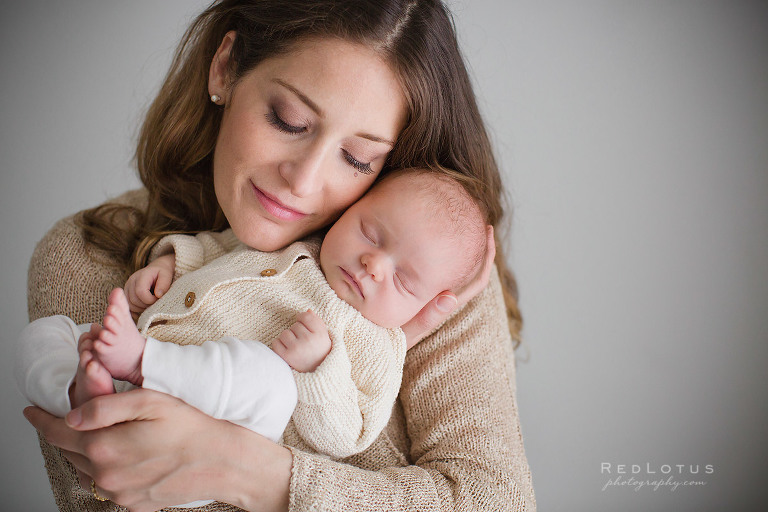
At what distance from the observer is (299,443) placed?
156 cm

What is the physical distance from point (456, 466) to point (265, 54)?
126 centimetres

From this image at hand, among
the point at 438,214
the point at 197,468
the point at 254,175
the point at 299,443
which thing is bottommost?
the point at 299,443

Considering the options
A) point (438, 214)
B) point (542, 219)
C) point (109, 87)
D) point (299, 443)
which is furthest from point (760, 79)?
point (109, 87)

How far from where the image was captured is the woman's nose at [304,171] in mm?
1575

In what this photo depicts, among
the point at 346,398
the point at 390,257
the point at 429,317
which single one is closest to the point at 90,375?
the point at 346,398

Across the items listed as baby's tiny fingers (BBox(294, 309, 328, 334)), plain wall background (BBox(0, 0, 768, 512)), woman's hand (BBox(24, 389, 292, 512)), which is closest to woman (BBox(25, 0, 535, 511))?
woman's hand (BBox(24, 389, 292, 512))

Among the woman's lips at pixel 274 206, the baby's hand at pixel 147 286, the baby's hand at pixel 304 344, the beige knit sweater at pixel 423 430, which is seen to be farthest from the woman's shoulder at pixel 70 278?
the baby's hand at pixel 304 344

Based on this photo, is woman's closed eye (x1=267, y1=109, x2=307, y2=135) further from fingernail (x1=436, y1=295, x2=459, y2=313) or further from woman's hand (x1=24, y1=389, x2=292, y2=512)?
woman's hand (x1=24, y1=389, x2=292, y2=512)

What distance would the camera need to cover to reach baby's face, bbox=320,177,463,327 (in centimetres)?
159

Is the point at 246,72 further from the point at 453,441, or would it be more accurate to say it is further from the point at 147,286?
the point at 453,441

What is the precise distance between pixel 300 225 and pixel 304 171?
21 cm

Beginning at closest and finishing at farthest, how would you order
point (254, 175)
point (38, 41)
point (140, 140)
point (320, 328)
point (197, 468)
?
point (197, 468), point (320, 328), point (254, 175), point (140, 140), point (38, 41)

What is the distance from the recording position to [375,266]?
156cm

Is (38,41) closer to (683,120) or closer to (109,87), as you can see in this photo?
(109,87)
